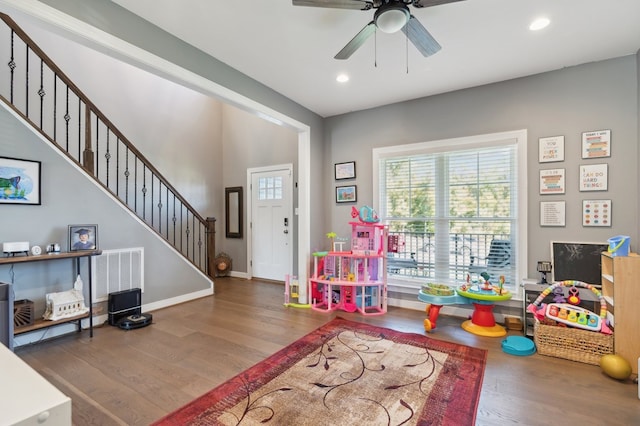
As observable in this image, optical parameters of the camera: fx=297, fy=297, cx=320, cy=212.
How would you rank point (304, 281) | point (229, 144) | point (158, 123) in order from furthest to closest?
point (229, 144) < point (158, 123) < point (304, 281)

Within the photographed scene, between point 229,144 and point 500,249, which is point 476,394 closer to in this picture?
point 500,249

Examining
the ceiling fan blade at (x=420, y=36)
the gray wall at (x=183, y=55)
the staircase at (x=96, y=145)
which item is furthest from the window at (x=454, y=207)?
the staircase at (x=96, y=145)

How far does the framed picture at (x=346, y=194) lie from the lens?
434cm

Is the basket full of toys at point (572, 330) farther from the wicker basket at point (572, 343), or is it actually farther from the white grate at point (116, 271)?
the white grate at point (116, 271)

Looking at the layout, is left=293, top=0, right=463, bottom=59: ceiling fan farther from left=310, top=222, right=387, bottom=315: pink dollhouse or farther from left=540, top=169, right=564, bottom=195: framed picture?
left=310, top=222, right=387, bottom=315: pink dollhouse

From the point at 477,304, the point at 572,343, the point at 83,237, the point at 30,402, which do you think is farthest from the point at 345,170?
the point at 30,402

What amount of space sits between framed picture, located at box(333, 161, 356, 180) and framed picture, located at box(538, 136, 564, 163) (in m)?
2.19

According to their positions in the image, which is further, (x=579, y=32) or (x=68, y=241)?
(x=68, y=241)

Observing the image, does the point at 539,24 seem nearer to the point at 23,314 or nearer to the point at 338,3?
the point at 338,3

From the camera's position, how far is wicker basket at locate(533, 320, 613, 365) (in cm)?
238

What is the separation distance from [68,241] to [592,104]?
5.40 m

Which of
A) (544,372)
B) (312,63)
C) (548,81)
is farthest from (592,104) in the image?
(312,63)

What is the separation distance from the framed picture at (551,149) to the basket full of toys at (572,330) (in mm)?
1301

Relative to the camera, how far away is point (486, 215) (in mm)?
3471
